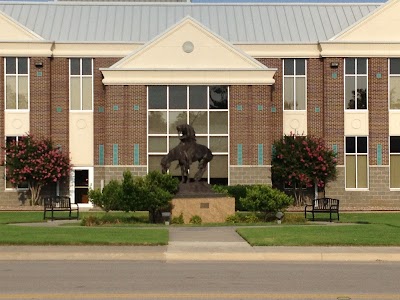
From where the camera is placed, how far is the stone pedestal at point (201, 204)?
34.0m

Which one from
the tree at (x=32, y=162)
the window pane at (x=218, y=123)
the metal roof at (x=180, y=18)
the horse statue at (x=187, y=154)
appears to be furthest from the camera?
the metal roof at (x=180, y=18)

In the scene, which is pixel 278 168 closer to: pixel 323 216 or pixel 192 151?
pixel 323 216

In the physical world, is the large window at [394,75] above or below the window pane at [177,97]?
above

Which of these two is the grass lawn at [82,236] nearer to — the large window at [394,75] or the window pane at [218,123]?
the window pane at [218,123]

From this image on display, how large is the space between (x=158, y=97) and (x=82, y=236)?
23517mm

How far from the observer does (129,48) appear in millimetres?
49750

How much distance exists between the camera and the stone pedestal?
34.0 m

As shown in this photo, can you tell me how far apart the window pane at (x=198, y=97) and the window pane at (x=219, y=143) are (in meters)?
1.70

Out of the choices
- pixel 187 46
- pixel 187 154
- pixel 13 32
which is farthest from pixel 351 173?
pixel 13 32

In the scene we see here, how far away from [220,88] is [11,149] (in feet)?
35.9

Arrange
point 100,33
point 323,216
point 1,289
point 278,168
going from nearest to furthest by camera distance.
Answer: point 1,289
point 323,216
point 278,168
point 100,33

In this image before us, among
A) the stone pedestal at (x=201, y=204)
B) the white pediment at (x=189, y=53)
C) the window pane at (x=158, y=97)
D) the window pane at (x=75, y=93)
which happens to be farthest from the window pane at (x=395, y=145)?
the stone pedestal at (x=201, y=204)

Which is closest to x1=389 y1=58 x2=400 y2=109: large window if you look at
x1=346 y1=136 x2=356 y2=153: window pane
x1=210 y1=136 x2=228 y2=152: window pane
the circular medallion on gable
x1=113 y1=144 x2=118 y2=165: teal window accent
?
x1=346 y1=136 x2=356 y2=153: window pane

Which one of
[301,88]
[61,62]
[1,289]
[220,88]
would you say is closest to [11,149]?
[61,62]
